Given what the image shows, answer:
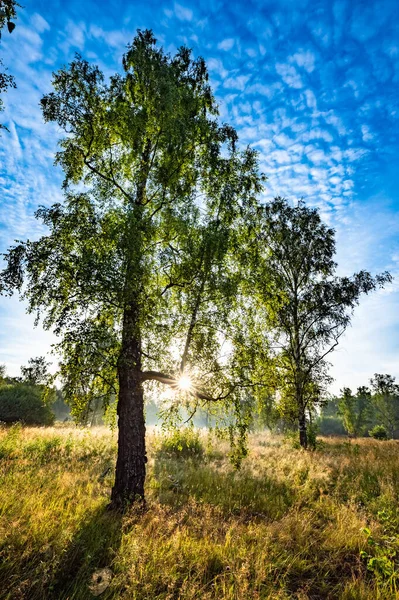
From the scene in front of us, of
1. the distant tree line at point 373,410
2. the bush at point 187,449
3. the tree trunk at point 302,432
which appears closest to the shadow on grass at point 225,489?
the bush at point 187,449

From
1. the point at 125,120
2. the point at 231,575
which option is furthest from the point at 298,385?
the point at 125,120

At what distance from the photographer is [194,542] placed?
162 inches

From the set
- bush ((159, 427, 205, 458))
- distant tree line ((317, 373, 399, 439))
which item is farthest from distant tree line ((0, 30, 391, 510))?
distant tree line ((317, 373, 399, 439))

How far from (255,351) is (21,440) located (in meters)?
10.6

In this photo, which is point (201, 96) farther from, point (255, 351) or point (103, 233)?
point (255, 351)

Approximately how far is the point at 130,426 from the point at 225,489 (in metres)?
3.66

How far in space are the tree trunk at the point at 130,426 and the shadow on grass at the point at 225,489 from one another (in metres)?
1.15

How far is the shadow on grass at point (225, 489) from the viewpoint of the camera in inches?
259

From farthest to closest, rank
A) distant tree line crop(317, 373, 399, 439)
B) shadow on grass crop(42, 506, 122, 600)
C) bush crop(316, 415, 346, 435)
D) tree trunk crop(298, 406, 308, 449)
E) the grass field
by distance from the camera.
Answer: bush crop(316, 415, 346, 435) → distant tree line crop(317, 373, 399, 439) → tree trunk crop(298, 406, 308, 449) → the grass field → shadow on grass crop(42, 506, 122, 600)

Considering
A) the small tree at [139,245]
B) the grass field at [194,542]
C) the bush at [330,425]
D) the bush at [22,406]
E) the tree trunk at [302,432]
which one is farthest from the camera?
the bush at [330,425]

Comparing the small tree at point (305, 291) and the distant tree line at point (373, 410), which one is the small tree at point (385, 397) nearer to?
the distant tree line at point (373, 410)

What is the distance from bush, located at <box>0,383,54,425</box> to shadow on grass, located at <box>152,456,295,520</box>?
58.6 ft

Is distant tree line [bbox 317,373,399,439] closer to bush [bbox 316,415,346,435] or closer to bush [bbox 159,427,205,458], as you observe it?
bush [bbox 316,415,346,435]

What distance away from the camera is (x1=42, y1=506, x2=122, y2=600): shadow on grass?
2994 mm
